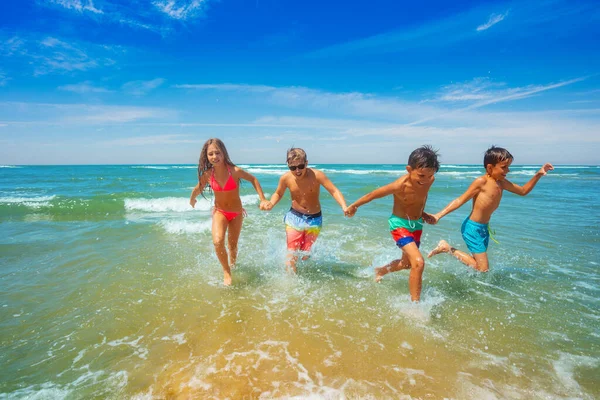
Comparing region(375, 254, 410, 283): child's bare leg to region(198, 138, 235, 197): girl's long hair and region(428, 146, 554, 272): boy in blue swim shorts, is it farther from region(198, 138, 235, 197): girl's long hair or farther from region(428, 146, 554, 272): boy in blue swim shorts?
region(198, 138, 235, 197): girl's long hair

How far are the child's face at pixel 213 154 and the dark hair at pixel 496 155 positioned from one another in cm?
391

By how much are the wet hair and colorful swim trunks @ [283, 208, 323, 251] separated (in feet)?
2.79

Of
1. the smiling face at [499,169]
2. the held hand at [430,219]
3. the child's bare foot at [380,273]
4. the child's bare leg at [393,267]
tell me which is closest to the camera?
the held hand at [430,219]

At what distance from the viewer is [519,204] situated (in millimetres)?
11688

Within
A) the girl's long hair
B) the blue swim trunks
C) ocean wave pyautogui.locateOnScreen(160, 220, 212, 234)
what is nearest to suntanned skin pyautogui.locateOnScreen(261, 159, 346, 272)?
the girl's long hair

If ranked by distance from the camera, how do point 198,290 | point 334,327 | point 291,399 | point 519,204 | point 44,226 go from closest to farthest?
point 291,399
point 334,327
point 198,290
point 44,226
point 519,204

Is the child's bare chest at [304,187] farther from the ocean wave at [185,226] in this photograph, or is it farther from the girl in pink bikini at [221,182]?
the ocean wave at [185,226]

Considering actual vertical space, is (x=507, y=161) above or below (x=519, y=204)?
above

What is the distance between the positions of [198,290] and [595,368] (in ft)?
13.9

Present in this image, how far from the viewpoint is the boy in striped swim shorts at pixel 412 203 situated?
11.7ft

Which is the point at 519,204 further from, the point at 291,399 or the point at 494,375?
the point at 291,399

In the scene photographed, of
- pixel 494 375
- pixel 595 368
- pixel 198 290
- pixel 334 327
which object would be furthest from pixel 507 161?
pixel 198 290

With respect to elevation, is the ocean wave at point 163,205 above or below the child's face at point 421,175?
below

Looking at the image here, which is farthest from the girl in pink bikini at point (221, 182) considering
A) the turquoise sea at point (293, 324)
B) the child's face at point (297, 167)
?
the turquoise sea at point (293, 324)
